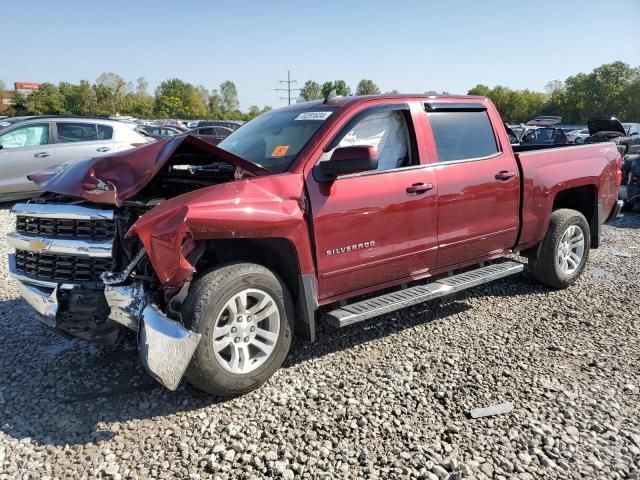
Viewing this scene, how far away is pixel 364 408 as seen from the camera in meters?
3.03

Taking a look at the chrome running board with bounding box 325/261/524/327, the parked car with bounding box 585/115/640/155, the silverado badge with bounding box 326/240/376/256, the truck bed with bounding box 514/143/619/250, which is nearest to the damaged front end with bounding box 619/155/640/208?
the parked car with bounding box 585/115/640/155

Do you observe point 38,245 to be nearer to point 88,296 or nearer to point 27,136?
point 88,296

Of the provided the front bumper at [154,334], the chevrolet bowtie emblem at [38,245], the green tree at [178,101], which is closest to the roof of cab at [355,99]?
the front bumper at [154,334]

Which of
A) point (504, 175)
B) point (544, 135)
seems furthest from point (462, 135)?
point (544, 135)

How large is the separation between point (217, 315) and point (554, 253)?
3.64 m

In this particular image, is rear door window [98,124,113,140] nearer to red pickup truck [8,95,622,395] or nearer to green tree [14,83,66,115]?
red pickup truck [8,95,622,395]

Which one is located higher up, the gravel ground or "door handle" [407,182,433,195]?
"door handle" [407,182,433,195]

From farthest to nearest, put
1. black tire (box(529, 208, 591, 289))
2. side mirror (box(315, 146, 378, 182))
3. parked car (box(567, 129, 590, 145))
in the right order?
1. parked car (box(567, 129, 590, 145))
2. black tire (box(529, 208, 591, 289))
3. side mirror (box(315, 146, 378, 182))

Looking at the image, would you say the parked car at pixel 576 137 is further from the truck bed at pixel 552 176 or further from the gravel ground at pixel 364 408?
the gravel ground at pixel 364 408

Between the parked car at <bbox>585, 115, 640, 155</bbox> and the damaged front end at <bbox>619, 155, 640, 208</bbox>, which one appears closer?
the damaged front end at <bbox>619, 155, 640, 208</bbox>

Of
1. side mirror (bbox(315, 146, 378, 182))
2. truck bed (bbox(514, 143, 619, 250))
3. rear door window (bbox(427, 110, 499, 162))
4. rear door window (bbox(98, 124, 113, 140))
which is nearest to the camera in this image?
side mirror (bbox(315, 146, 378, 182))

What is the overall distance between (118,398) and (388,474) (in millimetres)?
1799

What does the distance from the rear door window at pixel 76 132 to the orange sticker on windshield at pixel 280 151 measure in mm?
7528

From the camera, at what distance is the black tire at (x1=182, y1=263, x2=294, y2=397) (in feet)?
9.35
